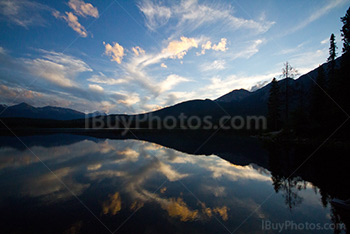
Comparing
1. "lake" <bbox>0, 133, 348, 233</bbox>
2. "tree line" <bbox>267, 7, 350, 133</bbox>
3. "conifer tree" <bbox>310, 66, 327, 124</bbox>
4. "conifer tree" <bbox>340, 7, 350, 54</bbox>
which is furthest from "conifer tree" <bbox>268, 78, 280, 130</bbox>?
"lake" <bbox>0, 133, 348, 233</bbox>

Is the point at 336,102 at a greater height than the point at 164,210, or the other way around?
the point at 336,102

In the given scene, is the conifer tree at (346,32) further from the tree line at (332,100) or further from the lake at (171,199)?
the lake at (171,199)

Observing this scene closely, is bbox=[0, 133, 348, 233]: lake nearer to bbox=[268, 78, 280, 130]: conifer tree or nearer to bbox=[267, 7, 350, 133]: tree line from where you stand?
bbox=[267, 7, 350, 133]: tree line

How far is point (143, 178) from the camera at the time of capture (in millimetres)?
11461

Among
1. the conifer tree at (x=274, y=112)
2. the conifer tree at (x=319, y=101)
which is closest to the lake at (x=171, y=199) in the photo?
the conifer tree at (x=319, y=101)

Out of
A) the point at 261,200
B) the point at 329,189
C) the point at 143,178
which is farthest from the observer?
the point at 143,178

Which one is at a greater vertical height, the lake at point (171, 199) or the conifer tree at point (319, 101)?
the conifer tree at point (319, 101)

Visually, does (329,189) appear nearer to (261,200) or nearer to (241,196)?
(261,200)

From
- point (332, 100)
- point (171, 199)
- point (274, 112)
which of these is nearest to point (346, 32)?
point (332, 100)

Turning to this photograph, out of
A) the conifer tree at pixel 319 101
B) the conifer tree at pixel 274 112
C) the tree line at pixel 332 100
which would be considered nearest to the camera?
the tree line at pixel 332 100

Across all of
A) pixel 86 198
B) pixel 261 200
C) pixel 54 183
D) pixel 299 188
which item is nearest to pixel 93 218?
pixel 86 198

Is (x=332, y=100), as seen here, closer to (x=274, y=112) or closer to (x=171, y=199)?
(x=274, y=112)

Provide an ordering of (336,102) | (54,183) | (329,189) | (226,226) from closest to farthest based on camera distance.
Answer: (226,226), (329,189), (54,183), (336,102)

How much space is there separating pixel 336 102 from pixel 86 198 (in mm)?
36414
